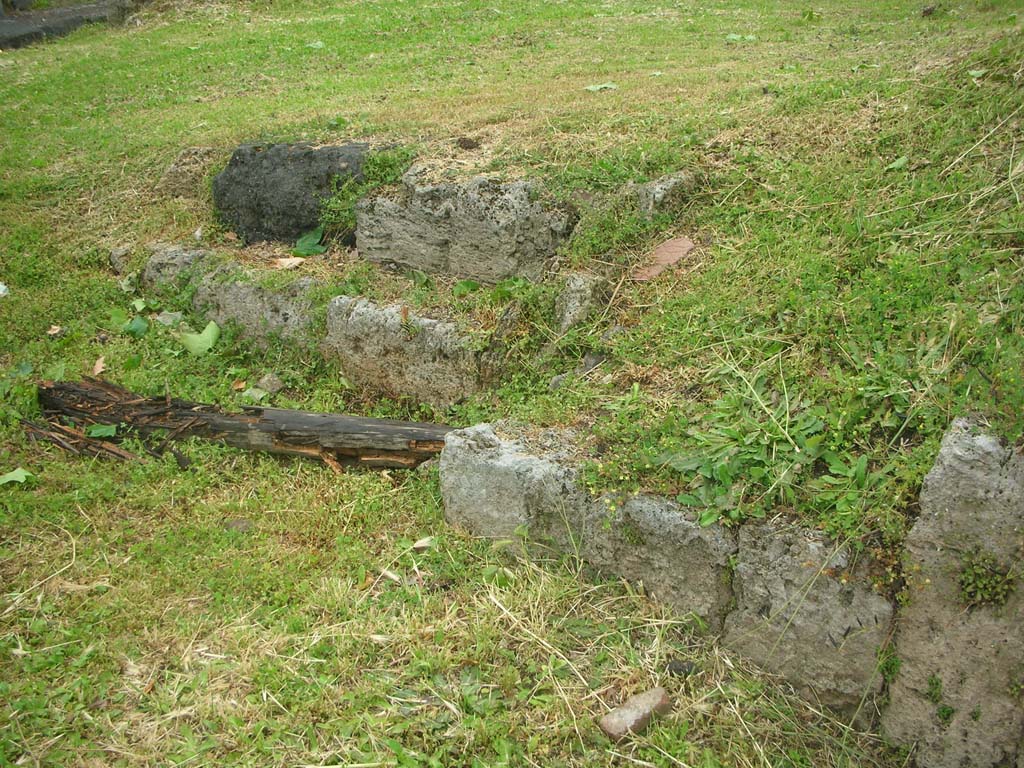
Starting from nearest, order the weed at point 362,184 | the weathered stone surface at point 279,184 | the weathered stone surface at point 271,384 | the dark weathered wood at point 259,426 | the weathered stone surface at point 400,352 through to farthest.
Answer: the dark weathered wood at point 259,426, the weathered stone surface at point 400,352, the weathered stone surface at point 271,384, the weed at point 362,184, the weathered stone surface at point 279,184

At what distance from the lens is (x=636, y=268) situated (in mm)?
4953

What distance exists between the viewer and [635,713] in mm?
3262

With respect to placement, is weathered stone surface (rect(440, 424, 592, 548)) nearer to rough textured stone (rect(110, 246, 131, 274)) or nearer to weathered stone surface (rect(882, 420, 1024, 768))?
weathered stone surface (rect(882, 420, 1024, 768))

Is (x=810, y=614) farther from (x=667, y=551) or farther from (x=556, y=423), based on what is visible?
(x=556, y=423)

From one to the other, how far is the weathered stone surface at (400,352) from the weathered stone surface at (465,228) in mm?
522

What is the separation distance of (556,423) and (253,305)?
2705 millimetres

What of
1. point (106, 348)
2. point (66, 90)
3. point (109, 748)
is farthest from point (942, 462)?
point (66, 90)

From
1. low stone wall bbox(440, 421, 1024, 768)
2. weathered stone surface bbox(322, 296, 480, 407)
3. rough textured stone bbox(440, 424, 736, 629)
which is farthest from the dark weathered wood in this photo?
low stone wall bbox(440, 421, 1024, 768)

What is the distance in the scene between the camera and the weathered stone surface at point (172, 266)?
6.25 metres

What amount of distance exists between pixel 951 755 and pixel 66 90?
1097cm

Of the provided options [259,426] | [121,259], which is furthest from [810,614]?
[121,259]

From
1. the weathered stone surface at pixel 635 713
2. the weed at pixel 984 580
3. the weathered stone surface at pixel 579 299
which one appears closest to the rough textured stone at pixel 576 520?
the weathered stone surface at pixel 635 713

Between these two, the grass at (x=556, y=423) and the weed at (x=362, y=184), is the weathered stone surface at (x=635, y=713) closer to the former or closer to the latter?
the grass at (x=556, y=423)

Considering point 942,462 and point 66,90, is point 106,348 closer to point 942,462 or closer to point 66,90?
point 942,462
